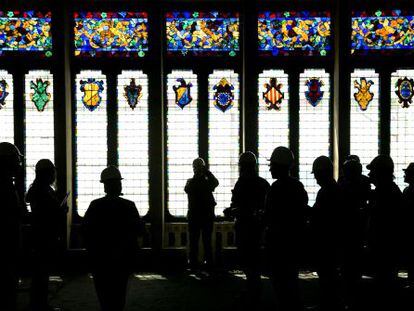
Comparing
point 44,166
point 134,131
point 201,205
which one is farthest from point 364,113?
point 44,166

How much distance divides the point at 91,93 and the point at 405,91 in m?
4.34

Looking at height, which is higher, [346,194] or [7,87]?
[7,87]

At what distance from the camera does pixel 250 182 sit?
5.38 metres

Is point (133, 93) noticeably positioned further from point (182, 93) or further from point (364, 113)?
point (364, 113)

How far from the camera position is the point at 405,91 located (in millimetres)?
7809

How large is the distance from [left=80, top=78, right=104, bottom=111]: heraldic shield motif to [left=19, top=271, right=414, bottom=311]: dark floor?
7.67ft

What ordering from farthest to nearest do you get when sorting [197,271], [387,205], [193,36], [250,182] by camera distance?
1. [193,36]
2. [197,271]
3. [250,182]
4. [387,205]

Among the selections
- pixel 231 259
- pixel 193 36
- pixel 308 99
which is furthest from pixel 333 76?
pixel 231 259

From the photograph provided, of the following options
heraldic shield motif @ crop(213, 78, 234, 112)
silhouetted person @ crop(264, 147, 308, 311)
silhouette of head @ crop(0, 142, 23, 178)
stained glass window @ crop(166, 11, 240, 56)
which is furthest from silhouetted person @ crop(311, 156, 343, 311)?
stained glass window @ crop(166, 11, 240, 56)

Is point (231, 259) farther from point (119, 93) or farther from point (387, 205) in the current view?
point (387, 205)

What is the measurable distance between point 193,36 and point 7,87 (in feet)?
8.71

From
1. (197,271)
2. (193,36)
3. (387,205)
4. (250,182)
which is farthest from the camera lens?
(193,36)

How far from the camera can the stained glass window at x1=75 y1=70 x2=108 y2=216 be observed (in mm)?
7801

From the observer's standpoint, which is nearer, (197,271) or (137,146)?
(197,271)
